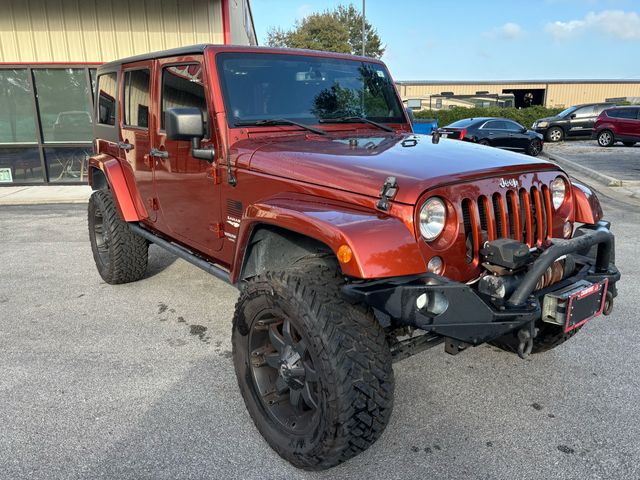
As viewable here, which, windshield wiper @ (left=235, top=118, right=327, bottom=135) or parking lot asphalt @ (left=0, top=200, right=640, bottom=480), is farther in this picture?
windshield wiper @ (left=235, top=118, right=327, bottom=135)

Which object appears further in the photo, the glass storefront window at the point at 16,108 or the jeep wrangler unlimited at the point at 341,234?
the glass storefront window at the point at 16,108

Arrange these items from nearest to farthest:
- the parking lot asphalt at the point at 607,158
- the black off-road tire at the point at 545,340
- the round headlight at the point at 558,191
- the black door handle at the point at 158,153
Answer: the round headlight at the point at 558,191 → the black off-road tire at the point at 545,340 → the black door handle at the point at 158,153 → the parking lot asphalt at the point at 607,158

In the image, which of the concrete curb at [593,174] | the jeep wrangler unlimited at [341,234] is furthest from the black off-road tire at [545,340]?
the concrete curb at [593,174]

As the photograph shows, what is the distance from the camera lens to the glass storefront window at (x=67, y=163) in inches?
429

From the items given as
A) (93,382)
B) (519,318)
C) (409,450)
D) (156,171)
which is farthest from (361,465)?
(156,171)

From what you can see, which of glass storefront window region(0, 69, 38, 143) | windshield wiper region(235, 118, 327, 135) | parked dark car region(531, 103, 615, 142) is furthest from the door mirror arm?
parked dark car region(531, 103, 615, 142)

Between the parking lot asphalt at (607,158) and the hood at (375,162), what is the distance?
9313 mm

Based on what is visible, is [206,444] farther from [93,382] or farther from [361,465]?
[93,382]

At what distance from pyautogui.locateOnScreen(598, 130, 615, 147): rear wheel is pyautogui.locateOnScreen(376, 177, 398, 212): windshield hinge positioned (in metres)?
19.9

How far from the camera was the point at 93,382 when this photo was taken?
3.05 metres

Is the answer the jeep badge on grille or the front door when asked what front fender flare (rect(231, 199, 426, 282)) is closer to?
A: the jeep badge on grille

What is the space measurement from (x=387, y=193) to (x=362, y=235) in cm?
29

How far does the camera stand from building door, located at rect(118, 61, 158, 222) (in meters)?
3.86

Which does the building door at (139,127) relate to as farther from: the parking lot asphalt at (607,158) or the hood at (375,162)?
the parking lot asphalt at (607,158)
